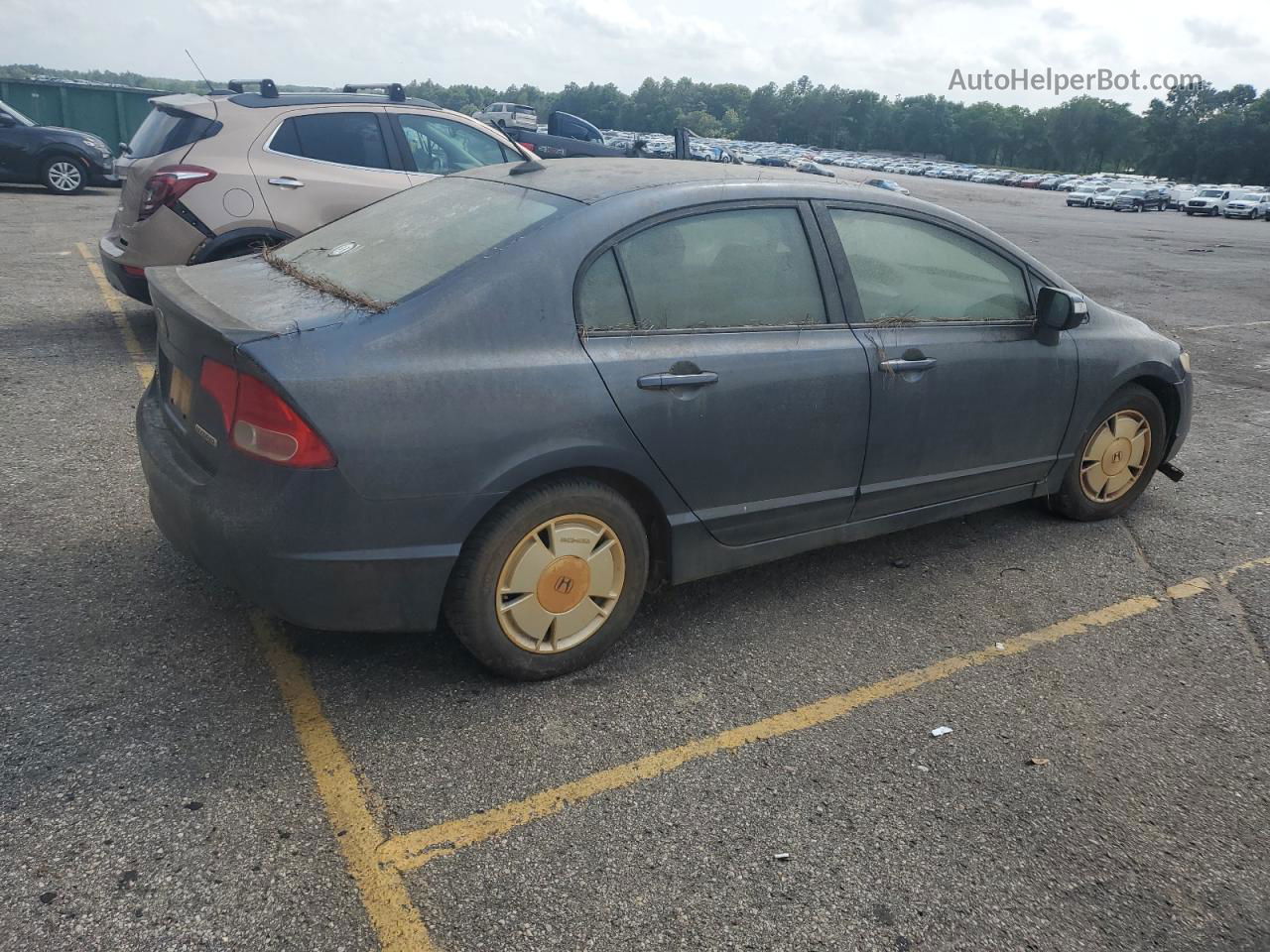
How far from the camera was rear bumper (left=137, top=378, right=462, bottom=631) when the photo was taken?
2.70 m

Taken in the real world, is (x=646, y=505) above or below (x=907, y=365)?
below

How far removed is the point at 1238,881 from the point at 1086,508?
8.07ft

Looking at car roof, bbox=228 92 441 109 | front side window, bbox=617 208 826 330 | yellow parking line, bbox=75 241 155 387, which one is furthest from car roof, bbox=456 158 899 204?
car roof, bbox=228 92 441 109

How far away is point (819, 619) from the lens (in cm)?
375

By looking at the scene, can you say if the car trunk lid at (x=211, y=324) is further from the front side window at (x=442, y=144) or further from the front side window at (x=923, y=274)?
the front side window at (x=442, y=144)

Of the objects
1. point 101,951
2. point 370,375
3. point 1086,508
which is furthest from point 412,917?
point 1086,508

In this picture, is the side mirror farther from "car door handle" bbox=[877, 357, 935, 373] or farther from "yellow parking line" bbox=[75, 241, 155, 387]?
"yellow parking line" bbox=[75, 241, 155, 387]

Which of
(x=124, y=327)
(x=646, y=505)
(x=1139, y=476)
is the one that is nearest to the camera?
(x=646, y=505)

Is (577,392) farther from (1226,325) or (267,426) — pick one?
(1226,325)

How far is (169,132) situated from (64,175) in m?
12.5

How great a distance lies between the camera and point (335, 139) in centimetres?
705

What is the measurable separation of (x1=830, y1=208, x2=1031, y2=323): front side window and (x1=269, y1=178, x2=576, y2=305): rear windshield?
117 cm

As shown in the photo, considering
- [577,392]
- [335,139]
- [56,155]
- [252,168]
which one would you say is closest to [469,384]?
[577,392]

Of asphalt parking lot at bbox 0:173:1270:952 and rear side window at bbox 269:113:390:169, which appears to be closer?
asphalt parking lot at bbox 0:173:1270:952
